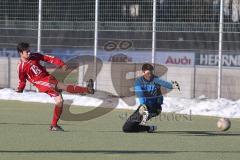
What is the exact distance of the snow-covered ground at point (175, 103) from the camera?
19.8 m

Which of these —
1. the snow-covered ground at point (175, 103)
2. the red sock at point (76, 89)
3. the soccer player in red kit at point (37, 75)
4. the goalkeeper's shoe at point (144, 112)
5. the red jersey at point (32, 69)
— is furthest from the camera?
the snow-covered ground at point (175, 103)

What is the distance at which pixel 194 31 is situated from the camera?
23.1 m

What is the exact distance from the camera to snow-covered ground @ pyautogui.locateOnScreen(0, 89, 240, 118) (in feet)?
65.1

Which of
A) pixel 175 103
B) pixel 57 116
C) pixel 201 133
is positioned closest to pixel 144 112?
pixel 201 133

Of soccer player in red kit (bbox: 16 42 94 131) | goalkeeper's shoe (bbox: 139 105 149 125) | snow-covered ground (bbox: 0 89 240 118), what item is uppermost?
soccer player in red kit (bbox: 16 42 94 131)

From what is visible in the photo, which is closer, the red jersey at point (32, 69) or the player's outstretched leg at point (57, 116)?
the player's outstretched leg at point (57, 116)

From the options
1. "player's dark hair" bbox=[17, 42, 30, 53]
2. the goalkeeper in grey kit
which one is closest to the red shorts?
"player's dark hair" bbox=[17, 42, 30, 53]

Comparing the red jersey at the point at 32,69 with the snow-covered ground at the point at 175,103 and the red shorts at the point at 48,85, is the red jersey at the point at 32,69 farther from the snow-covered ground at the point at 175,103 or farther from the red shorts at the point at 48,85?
the snow-covered ground at the point at 175,103

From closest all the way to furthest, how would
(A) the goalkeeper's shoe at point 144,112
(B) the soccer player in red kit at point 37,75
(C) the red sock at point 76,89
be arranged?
(A) the goalkeeper's shoe at point 144,112
(B) the soccer player in red kit at point 37,75
(C) the red sock at point 76,89

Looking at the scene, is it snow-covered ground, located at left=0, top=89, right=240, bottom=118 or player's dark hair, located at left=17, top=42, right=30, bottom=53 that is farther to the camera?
snow-covered ground, located at left=0, top=89, right=240, bottom=118

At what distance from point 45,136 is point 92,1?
11.5 m

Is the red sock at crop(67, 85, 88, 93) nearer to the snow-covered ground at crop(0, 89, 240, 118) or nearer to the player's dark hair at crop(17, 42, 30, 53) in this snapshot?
the player's dark hair at crop(17, 42, 30, 53)

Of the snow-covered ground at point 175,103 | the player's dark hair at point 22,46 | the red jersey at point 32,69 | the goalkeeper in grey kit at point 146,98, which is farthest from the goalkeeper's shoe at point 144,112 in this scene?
the snow-covered ground at point 175,103

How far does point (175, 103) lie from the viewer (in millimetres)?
A: 21328
